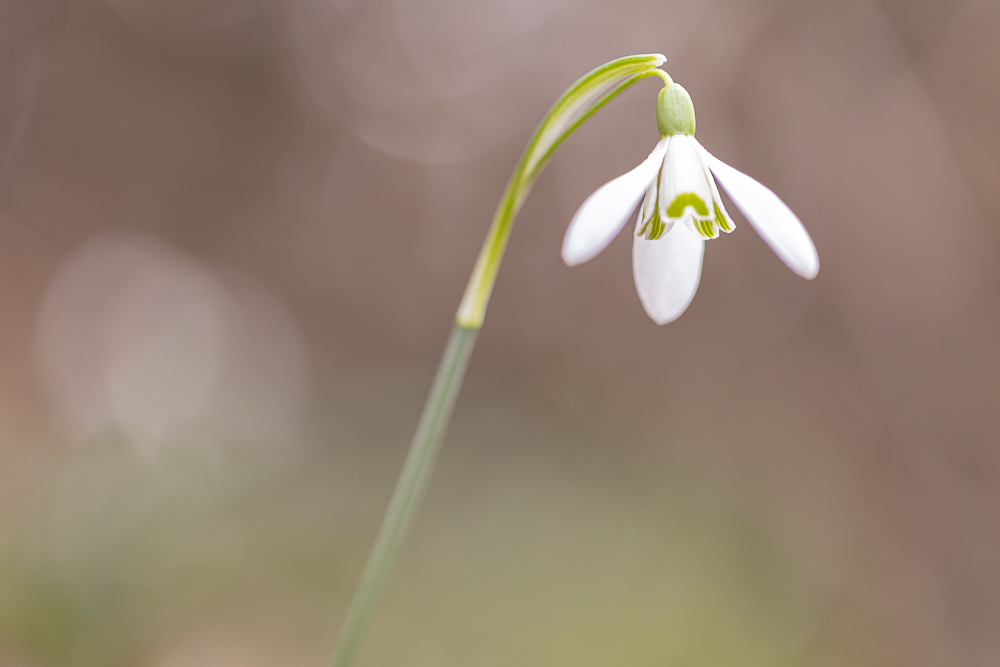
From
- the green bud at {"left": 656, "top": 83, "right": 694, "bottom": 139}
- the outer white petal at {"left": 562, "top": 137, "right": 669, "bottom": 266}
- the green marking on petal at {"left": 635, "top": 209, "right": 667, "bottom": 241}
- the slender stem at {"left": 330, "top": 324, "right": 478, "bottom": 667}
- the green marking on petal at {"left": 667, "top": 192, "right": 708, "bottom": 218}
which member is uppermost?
the green bud at {"left": 656, "top": 83, "right": 694, "bottom": 139}

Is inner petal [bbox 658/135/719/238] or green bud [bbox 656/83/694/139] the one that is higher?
green bud [bbox 656/83/694/139]

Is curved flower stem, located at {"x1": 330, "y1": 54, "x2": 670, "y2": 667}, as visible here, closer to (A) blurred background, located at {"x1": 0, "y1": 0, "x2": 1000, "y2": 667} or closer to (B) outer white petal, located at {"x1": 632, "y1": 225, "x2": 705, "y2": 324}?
(B) outer white petal, located at {"x1": 632, "y1": 225, "x2": 705, "y2": 324}

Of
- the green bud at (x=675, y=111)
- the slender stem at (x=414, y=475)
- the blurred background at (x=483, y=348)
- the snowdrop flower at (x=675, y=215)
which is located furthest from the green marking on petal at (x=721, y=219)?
the blurred background at (x=483, y=348)

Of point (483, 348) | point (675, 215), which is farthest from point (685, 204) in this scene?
point (483, 348)

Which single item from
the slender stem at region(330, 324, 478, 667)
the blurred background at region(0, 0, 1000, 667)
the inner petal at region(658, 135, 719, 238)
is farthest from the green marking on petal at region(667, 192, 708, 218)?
the blurred background at region(0, 0, 1000, 667)

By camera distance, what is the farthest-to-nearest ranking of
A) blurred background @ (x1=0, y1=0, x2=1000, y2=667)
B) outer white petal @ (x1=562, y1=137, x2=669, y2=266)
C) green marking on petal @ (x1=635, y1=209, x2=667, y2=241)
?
blurred background @ (x1=0, y1=0, x2=1000, y2=667)
green marking on petal @ (x1=635, y1=209, x2=667, y2=241)
outer white petal @ (x1=562, y1=137, x2=669, y2=266)

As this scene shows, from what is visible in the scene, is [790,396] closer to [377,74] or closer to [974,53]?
[974,53]

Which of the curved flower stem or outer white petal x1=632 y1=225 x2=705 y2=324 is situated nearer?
the curved flower stem
